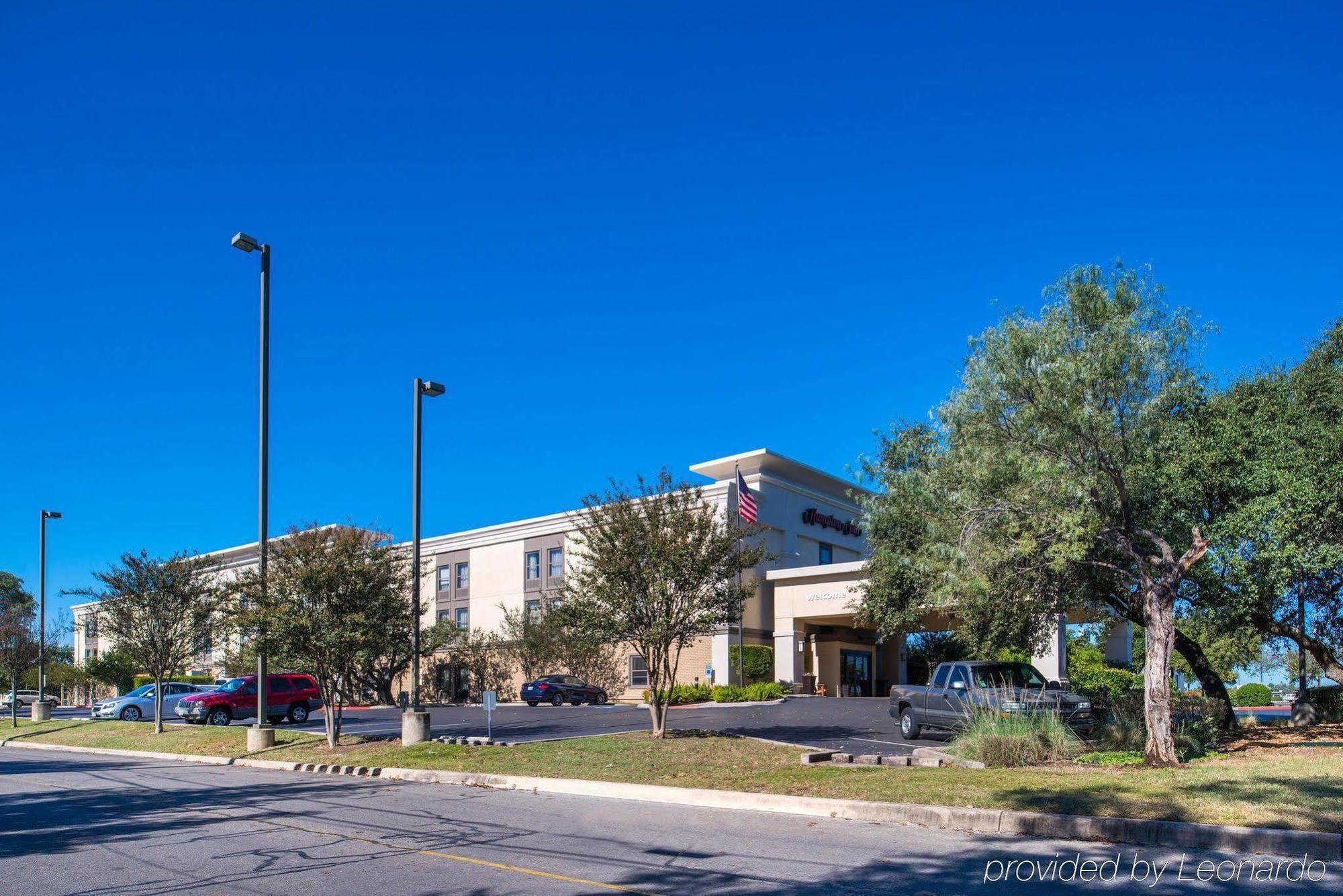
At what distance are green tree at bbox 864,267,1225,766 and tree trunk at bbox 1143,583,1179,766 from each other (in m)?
0.02

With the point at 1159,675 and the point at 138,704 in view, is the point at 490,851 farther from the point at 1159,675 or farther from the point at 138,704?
the point at 138,704

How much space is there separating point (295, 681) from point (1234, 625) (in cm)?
2822

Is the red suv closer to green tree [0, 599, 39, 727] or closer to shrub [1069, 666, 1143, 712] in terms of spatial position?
green tree [0, 599, 39, 727]

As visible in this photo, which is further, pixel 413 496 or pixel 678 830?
pixel 413 496

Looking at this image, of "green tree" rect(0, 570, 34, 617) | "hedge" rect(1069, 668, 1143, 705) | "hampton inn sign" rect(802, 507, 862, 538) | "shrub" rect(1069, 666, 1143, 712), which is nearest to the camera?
"shrub" rect(1069, 666, 1143, 712)

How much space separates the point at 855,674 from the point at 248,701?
29314 millimetres

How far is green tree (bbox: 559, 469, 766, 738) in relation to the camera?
814 inches

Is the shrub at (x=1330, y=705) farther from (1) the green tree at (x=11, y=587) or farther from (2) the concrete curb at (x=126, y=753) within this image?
(1) the green tree at (x=11, y=587)

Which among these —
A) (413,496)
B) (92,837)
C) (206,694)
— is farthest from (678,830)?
(206,694)

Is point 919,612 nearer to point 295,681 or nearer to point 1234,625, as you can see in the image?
point 1234,625

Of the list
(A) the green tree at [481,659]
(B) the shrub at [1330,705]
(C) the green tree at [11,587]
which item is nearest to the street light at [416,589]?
(B) the shrub at [1330,705]

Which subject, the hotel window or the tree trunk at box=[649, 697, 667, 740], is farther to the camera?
the hotel window

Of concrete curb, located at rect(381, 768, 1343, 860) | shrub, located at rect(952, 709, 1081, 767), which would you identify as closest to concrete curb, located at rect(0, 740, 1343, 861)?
concrete curb, located at rect(381, 768, 1343, 860)

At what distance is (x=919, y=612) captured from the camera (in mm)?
35000
